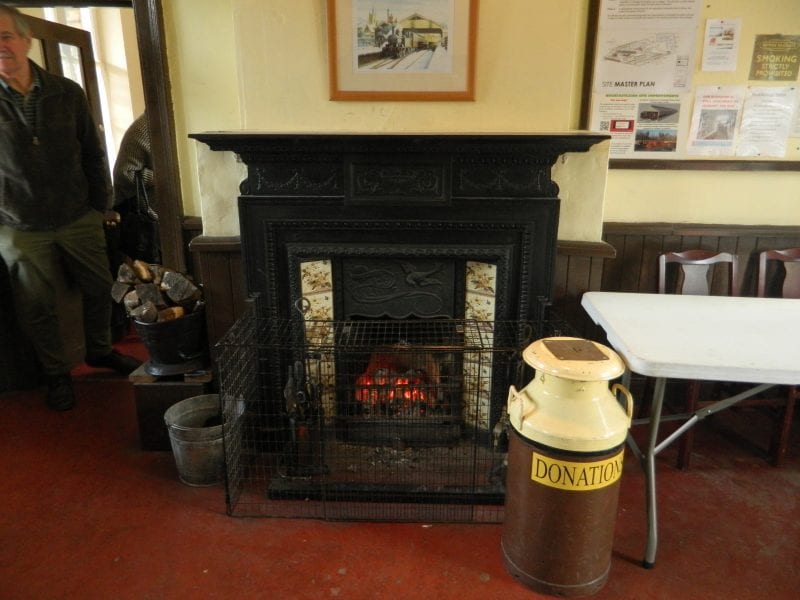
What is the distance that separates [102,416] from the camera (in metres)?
2.74

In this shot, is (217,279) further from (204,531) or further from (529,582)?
(529,582)

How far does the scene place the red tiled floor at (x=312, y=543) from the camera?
171 cm

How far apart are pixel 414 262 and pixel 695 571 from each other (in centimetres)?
141

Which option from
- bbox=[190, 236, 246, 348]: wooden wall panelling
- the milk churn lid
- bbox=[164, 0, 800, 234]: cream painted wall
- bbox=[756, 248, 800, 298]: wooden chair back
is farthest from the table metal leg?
bbox=[190, 236, 246, 348]: wooden wall panelling

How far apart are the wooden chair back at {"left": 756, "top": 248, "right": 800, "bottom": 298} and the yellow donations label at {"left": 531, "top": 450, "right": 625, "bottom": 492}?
4.76 ft

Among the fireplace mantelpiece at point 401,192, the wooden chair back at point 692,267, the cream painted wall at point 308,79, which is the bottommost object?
the wooden chair back at point 692,267

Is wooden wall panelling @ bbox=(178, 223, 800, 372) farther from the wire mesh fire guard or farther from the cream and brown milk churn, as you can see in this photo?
the cream and brown milk churn

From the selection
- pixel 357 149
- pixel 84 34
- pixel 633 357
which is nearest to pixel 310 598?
pixel 633 357

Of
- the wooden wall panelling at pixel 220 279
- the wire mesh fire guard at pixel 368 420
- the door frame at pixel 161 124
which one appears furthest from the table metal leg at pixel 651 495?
the door frame at pixel 161 124

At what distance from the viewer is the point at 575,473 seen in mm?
1555

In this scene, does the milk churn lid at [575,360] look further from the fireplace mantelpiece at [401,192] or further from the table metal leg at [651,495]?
the fireplace mantelpiece at [401,192]

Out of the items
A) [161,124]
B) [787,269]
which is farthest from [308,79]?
[787,269]

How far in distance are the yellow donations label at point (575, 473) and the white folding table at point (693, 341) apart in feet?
0.74

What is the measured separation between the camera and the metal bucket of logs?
232 centimetres
